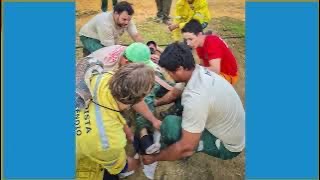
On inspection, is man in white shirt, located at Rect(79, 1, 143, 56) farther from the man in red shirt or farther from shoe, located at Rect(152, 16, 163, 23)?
the man in red shirt

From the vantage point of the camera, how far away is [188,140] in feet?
9.78

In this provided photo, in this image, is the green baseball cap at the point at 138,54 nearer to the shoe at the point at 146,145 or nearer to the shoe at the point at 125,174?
the shoe at the point at 146,145

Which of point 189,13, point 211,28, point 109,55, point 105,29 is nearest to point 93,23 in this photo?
point 105,29

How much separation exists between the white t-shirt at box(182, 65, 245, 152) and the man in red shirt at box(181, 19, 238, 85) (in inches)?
3.2

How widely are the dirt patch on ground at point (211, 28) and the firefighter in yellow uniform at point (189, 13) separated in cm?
3

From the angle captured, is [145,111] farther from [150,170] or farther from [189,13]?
[189,13]

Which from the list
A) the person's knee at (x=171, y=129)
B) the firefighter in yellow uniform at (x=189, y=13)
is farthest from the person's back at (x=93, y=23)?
the person's knee at (x=171, y=129)

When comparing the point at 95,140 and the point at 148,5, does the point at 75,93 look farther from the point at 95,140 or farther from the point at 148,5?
the point at 148,5

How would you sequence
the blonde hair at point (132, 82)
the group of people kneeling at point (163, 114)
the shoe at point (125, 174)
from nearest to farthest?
1. the blonde hair at point (132, 82)
2. the group of people kneeling at point (163, 114)
3. the shoe at point (125, 174)

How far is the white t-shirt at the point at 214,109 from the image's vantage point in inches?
115

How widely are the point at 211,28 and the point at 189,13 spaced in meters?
0.13

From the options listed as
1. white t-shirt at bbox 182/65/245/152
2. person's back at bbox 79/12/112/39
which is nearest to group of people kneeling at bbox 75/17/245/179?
white t-shirt at bbox 182/65/245/152

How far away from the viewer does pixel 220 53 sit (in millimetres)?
3096

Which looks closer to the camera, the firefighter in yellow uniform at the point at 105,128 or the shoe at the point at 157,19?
the firefighter in yellow uniform at the point at 105,128
